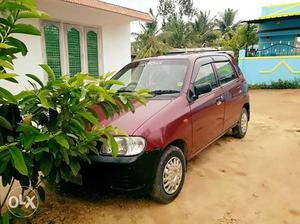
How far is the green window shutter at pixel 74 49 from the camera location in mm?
6744

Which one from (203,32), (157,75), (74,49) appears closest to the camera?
(157,75)

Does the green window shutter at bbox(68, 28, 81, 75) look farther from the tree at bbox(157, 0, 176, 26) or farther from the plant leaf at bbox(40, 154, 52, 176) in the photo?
the tree at bbox(157, 0, 176, 26)

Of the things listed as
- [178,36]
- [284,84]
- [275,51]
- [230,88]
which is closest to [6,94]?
[230,88]

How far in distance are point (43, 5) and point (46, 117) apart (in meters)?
4.40

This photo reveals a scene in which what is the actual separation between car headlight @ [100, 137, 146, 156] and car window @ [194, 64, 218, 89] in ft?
4.93

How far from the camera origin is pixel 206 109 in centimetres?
417

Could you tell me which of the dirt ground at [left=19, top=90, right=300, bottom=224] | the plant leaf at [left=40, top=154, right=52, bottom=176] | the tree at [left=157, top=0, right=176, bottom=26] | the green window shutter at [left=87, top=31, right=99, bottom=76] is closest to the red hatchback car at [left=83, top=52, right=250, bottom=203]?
the dirt ground at [left=19, top=90, right=300, bottom=224]

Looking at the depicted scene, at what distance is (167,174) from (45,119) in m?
1.63

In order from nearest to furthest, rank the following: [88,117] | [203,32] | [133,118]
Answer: [88,117], [133,118], [203,32]

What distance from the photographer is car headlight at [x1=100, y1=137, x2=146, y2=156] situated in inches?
117

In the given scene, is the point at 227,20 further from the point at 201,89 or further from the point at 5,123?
the point at 5,123

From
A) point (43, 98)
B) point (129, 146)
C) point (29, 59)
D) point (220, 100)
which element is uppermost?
point (29, 59)

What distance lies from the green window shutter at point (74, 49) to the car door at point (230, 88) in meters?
3.47

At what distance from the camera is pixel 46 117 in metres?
2.19
